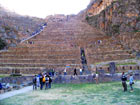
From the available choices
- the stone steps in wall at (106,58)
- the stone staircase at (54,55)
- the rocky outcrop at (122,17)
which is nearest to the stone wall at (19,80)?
the stone staircase at (54,55)

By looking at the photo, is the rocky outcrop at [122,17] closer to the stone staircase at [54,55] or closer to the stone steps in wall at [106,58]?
the stone staircase at [54,55]

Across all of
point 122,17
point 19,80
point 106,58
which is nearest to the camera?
point 19,80

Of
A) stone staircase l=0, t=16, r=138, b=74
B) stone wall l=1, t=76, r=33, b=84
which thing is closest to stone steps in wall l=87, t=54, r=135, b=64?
stone staircase l=0, t=16, r=138, b=74

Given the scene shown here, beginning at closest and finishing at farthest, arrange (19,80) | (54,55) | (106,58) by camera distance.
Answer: (19,80) < (106,58) < (54,55)

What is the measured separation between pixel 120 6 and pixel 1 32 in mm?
25697

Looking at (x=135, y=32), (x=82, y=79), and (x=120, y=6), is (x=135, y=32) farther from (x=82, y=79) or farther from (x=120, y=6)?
(x=82, y=79)

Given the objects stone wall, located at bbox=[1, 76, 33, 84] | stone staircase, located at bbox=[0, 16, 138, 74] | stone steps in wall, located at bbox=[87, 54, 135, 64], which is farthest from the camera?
stone steps in wall, located at bbox=[87, 54, 135, 64]

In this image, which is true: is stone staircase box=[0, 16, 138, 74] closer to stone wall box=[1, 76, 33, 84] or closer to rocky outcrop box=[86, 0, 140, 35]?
rocky outcrop box=[86, 0, 140, 35]

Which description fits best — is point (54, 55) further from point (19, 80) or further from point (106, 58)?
point (19, 80)

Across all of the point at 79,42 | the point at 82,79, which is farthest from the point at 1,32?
the point at 82,79

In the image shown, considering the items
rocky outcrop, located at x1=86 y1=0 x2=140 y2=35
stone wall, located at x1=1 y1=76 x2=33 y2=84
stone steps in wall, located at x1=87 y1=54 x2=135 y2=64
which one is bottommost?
stone wall, located at x1=1 y1=76 x2=33 y2=84

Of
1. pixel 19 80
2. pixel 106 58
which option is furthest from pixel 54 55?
pixel 19 80

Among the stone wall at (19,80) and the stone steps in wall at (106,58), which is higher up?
the stone steps in wall at (106,58)

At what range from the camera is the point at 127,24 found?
36.5 m
